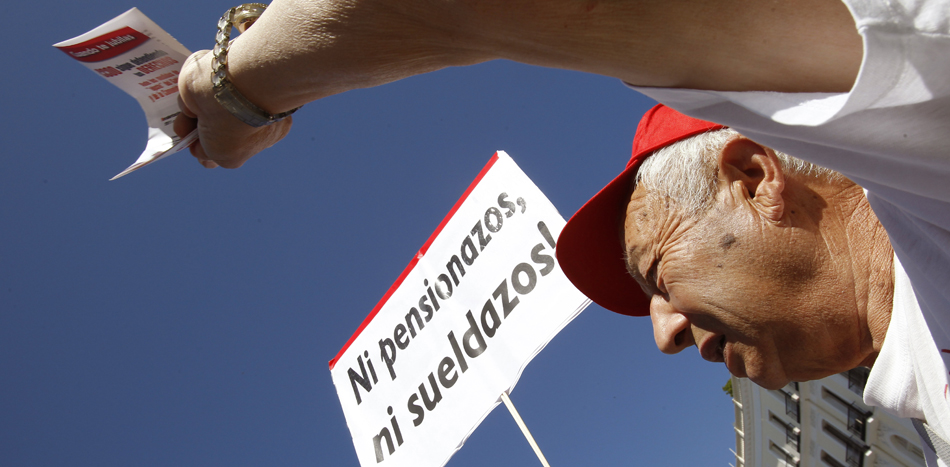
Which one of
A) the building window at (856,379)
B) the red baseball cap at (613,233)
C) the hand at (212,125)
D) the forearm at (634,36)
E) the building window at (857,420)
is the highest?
the hand at (212,125)

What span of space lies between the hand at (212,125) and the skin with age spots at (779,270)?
1.23 m

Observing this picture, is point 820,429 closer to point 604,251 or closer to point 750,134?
point 604,251

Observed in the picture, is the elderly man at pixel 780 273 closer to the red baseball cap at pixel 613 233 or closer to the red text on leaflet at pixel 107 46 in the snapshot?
the red baseball cap at pixel 613 233

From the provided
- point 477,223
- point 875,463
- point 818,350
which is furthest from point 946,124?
point 875,463

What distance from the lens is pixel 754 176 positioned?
1484 millimetres

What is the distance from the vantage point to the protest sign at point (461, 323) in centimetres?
344

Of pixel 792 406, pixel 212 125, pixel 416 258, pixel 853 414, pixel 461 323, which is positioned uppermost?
pixel 416 258

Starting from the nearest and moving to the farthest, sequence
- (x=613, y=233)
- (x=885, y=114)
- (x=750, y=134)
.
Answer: (x=885, y=114)
(x=750, y=134)
(x=613, y=233)

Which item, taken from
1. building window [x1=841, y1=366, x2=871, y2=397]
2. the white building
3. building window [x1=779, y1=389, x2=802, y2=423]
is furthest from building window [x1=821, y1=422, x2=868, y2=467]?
building window [x1=841, y1=366, x2=871, y2=397]

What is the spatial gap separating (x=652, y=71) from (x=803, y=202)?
103 cm

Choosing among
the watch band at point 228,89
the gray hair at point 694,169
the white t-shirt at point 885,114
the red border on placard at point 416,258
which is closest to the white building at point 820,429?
the red border on placard at point 416,258

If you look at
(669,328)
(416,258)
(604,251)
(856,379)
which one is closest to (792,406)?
(856,379)

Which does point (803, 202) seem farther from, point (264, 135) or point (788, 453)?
point (788, 453)

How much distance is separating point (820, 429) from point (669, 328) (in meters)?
22.9
